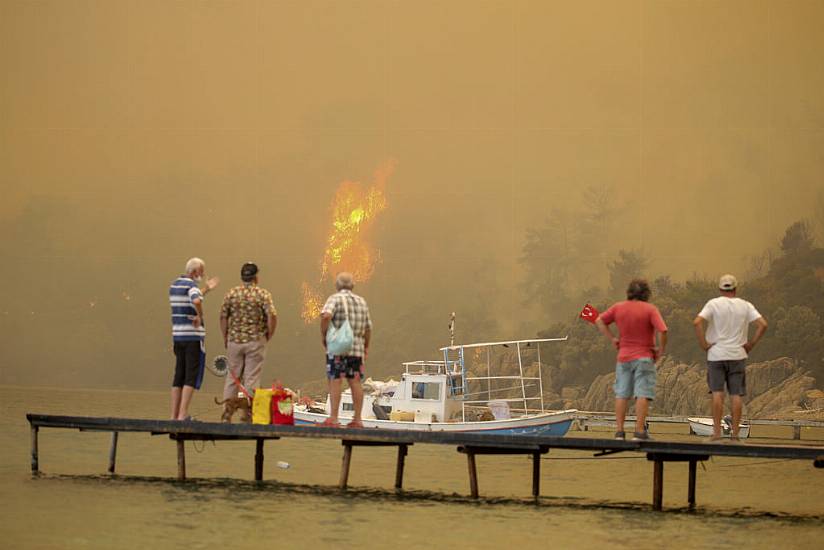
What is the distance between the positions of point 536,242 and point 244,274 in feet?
267

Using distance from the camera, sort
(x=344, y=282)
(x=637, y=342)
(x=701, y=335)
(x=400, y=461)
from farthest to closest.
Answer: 1. (x=400, y=461)
2. (x=344, y=282)
3. (x=637, y=342)
4. (x=701, y=335)

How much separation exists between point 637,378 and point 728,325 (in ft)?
4.80

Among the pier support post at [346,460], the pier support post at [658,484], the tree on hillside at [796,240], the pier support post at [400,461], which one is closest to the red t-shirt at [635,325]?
the pier support post at [658,484]

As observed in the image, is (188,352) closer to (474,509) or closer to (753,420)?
(474,509)

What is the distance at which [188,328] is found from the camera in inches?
826

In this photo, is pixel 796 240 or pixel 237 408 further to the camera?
pixel 796 240

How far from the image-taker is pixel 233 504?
2250 centimetres

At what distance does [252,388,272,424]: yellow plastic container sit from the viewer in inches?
861

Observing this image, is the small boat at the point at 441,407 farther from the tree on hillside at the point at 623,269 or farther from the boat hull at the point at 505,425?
the tree on hillside at the point at 623,269

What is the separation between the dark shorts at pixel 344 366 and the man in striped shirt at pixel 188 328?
77.0 inches

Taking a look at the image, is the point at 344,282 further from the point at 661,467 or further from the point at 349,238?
the point at 349,238

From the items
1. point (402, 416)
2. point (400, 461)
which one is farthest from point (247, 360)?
point (402, 416)

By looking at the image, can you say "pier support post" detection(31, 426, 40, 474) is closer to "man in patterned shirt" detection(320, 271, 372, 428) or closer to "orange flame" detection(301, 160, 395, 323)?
"man in patterned shirt" detection(320, 271, 372, 428)

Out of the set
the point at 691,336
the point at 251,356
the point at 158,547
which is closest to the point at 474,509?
the point at 251,356
